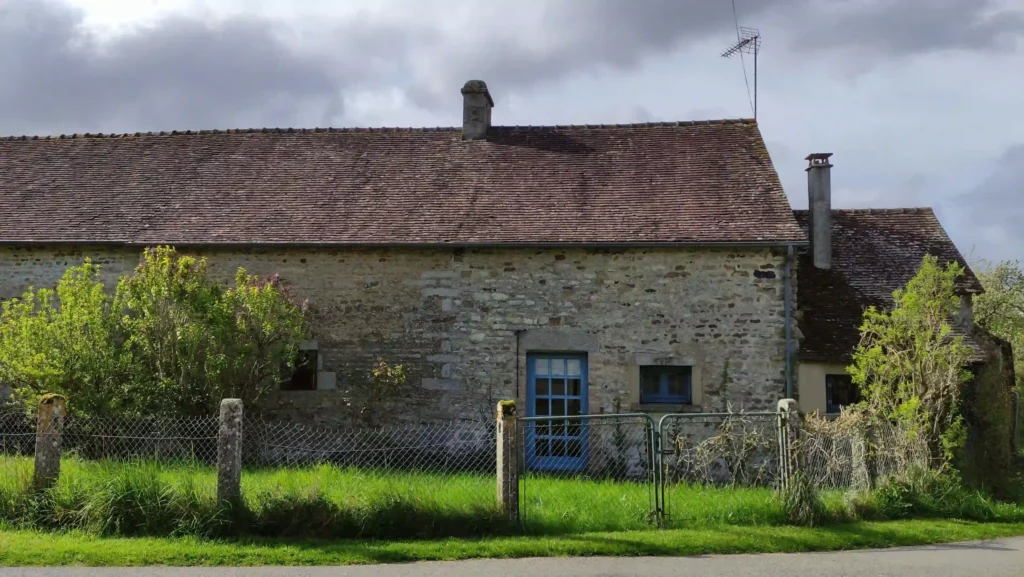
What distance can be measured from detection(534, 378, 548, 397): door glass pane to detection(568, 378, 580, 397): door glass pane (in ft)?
1.22

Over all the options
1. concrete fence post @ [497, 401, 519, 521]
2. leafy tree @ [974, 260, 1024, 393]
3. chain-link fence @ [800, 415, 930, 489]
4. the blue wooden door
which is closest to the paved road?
concrete fence post @ [497, 401, 519, 521]

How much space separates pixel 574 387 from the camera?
41.9 feet

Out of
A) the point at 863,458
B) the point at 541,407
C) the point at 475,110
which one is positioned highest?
the point at 475,110

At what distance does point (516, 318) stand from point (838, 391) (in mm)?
5162

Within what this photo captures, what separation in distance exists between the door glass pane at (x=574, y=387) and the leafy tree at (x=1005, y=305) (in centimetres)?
1678

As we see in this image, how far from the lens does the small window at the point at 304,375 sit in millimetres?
13094

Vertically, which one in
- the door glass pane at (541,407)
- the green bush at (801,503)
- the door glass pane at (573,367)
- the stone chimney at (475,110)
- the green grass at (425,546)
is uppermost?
the stone chimney at (475,110)

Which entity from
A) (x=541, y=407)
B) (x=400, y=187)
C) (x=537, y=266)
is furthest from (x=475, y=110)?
(x=541, y=407)

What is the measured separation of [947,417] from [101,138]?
16026 mm

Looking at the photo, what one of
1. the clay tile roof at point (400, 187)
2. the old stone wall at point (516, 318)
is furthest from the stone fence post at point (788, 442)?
the clay tile roof at point (400, 187)

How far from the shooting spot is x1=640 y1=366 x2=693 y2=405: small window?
12.6 meters

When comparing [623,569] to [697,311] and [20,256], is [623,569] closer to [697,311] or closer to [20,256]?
[697,311]

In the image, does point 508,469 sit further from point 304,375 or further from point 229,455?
point 304,375

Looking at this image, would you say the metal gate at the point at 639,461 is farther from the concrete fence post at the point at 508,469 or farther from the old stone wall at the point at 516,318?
the old stone wall at the point at 516,318
